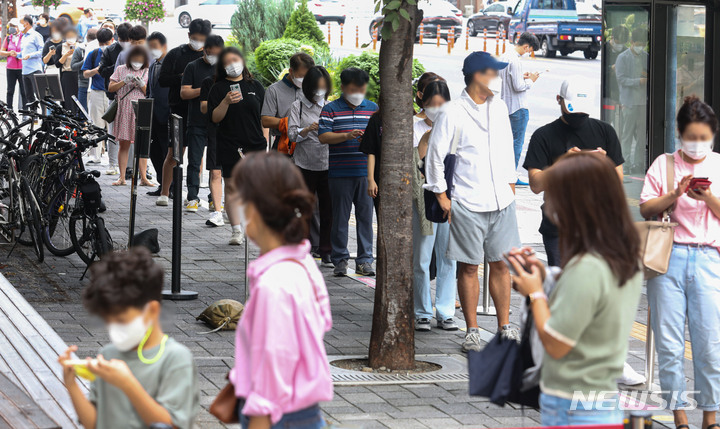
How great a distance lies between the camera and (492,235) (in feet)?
24.0

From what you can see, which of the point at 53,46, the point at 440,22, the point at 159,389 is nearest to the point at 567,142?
the point at 159,389

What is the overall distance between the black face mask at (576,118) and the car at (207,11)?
25515 mm

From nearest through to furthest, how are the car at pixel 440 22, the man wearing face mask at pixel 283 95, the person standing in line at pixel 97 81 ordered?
the man wearing face mask at pixel 283 95 → the person standing in line at pixel 97 81 → the car at pixel 440 22

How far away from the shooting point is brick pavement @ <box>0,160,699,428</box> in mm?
5910

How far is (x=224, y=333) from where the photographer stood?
7.70 m

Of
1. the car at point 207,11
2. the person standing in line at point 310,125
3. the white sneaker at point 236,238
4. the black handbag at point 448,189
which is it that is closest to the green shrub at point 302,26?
the white sneaker at point 236,238

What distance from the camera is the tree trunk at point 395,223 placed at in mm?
6785

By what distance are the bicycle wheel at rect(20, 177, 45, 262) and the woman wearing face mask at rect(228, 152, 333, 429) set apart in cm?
746

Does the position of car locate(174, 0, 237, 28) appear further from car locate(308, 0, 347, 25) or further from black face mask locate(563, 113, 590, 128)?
black face mask locate(563, 113, 590, 128)

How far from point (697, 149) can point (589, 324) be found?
2.52 meters

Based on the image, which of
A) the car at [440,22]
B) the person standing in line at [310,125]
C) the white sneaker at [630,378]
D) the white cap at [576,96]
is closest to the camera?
the white sneaker at [630,378]

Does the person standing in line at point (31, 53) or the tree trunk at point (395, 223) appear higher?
the person standing in line at point (31, 53)

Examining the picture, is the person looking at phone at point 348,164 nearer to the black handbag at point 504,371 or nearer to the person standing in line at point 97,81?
the black handbag at point 504,371

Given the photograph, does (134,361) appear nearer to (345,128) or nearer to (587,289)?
(587,289)
